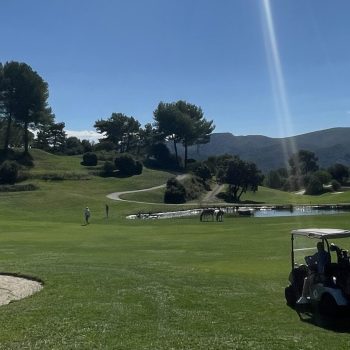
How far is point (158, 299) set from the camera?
14570 millimetres

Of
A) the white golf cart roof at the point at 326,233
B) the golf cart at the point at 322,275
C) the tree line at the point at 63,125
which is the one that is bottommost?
the golf cart at the point at 322,275

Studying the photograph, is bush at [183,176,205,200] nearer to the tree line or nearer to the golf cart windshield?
the tree line

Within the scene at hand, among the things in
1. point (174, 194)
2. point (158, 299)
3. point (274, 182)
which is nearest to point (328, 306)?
point (158, 299)

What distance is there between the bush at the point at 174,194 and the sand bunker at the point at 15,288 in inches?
3052

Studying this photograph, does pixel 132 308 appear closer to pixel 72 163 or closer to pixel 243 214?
pixel 243 214

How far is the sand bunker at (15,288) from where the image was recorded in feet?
52.7

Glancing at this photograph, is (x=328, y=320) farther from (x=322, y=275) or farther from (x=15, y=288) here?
(x=15, y=288)

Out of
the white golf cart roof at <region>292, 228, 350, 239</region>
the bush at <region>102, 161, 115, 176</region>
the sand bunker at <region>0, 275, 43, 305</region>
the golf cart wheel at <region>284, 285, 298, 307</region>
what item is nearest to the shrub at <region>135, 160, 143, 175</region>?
the bush at <region>102, 161, 115, 176</region>

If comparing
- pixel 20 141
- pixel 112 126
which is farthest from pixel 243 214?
pixel 112 126

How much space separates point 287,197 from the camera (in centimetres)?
11662

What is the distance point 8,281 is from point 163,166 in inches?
4936

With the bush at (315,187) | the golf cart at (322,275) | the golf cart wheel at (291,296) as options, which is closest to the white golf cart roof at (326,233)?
the golf cart at (322,275)

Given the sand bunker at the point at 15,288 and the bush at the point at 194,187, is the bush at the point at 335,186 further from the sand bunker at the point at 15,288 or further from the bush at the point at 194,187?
the sand bunker at the point at 15,288

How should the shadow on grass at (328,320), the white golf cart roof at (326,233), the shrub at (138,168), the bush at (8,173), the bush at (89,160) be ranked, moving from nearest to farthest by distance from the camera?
1. the shadow on grass at (328,320)
2. the white golf cart roof at (326,233)
3. the bush at (8,173)
4. the shrub at (138,168)
5. the bush at (89,160)
